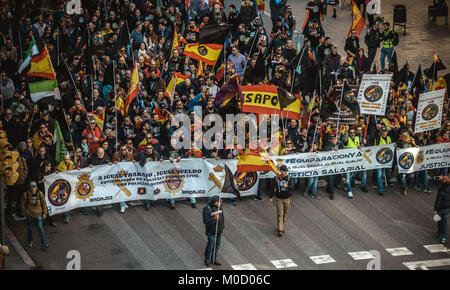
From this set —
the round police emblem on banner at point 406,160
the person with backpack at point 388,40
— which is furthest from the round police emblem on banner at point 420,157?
the person with backpack at point 388,40

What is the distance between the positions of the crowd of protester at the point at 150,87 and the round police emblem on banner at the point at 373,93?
0.76 meters

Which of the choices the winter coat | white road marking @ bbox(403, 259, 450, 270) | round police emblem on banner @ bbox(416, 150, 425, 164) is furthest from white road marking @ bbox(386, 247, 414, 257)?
the winter coat

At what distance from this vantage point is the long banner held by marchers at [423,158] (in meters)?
21.0

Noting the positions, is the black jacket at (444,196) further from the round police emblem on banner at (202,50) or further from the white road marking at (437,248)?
the round police emblem on banner at (202,50)

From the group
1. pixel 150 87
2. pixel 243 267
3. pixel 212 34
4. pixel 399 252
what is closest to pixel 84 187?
pixel 243 267

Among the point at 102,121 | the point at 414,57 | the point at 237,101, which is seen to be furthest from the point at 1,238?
the point at 414,57

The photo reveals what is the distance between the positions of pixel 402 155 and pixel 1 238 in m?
10.8

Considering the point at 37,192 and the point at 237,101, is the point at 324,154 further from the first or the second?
the point at 37,192

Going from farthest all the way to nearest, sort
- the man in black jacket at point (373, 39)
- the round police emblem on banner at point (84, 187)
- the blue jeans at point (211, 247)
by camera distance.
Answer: the man in black jacket at point (373, 39)
the round police emblem on banner at point (84, 187)
the blue jeans at point (211, 247)

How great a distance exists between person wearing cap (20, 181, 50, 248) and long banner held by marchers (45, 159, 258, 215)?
746 mm

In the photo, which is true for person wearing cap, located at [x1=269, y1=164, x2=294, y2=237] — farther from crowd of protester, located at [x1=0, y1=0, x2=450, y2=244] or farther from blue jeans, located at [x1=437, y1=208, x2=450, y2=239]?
blue jeans, located at [x1=437, y1=208, x2=450, y2=239]

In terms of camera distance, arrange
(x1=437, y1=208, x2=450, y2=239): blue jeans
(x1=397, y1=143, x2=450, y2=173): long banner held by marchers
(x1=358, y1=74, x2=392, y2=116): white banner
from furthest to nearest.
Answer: (x1=397, y1=143, x2=450, y2=173): long banner held by marchers < (x1=358, y1=74, x2=392, y2=116): white banner < (x1=437, y1=208, x2=450, y2=239): blue jeans

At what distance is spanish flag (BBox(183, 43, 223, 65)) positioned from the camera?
2170cm

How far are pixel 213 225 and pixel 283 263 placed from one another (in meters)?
1.93
